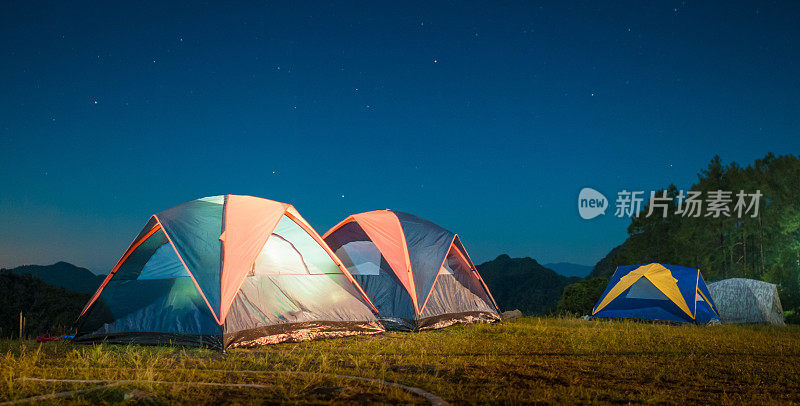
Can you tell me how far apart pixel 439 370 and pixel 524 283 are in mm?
Answer: 89866

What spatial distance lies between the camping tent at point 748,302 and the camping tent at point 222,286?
13.7 m

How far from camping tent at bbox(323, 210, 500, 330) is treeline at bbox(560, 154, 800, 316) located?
2276 cm

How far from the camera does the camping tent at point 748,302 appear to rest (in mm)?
17938

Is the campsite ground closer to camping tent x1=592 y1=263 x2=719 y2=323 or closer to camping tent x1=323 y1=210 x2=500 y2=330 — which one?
camping tent x1=323 y1=210 x2=500 y2=330

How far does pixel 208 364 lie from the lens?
7.33m

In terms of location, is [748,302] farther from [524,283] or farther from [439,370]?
[524,283]

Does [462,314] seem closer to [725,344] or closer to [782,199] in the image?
[725,344]

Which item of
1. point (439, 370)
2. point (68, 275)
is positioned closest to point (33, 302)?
point (439, 370)

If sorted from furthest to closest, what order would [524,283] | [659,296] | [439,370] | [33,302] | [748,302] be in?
[524,283] < [33,302] < [748,302] < [659,296] < [439,370]

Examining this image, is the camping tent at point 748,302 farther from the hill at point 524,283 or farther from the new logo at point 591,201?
the hill at point 524,283

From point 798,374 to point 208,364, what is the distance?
25.8 feet

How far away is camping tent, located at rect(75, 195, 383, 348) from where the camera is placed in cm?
921

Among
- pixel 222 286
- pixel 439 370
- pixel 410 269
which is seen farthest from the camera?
pixel 410 269

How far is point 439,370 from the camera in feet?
22.3
